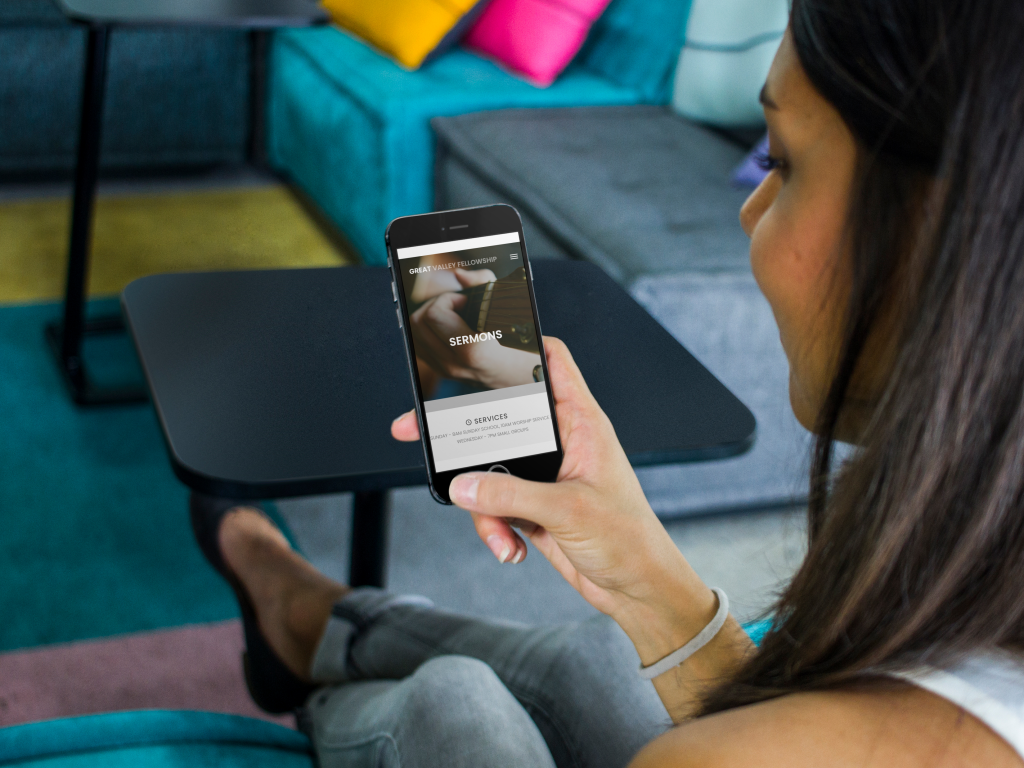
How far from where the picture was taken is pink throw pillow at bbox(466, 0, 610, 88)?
87.4 inches

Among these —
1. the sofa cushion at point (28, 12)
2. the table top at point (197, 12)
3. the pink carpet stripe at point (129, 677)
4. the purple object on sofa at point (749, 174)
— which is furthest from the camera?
the sofa cushion at point (28, 12)

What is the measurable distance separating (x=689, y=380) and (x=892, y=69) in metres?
0.41

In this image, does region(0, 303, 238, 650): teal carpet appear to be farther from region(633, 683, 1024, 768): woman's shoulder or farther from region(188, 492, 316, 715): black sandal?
region(633, 683, 1024, 768): woman's shoulder

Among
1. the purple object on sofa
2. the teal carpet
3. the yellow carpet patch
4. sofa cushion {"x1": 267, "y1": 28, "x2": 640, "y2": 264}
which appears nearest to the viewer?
the teal carpet

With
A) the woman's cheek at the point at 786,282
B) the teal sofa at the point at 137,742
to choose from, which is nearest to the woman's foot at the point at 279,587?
the teal sofa at the point at 137,742

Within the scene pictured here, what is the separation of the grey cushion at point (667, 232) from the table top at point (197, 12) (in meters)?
0.40

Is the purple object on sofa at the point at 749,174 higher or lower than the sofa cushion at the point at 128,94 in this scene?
higher

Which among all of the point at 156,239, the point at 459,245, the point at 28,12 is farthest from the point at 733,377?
the point at 28,12

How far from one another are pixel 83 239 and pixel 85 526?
62 centimetres

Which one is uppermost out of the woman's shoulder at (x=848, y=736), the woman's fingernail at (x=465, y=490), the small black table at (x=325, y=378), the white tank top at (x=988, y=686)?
the white tank top at (x=988, y=686)

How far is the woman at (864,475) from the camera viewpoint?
39 cm

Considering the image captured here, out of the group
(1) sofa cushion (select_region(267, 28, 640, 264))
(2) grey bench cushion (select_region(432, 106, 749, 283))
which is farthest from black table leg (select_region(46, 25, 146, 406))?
(2) grey bench cushion (select_region(432, 106, 749, 283))

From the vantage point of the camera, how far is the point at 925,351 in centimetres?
41

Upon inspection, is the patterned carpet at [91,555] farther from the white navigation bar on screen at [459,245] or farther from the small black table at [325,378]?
the white navigation bar on screen at [459,245]
